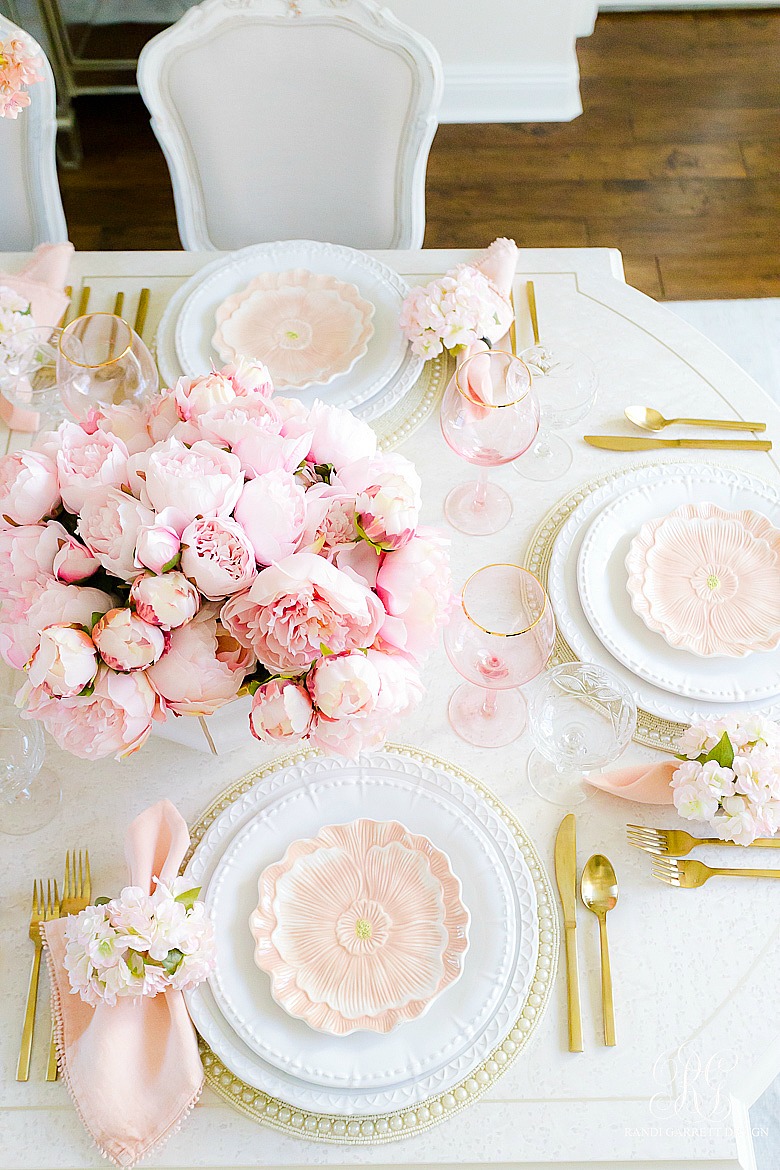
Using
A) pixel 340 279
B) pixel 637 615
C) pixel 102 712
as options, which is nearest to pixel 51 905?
pixel 102 712

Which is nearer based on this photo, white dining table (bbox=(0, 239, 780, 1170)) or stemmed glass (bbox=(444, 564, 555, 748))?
white dining table (bbox=(0, 239, 780, 1170))

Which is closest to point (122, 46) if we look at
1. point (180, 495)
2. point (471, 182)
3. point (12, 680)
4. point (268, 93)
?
point (471, 182)

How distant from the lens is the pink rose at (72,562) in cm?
87

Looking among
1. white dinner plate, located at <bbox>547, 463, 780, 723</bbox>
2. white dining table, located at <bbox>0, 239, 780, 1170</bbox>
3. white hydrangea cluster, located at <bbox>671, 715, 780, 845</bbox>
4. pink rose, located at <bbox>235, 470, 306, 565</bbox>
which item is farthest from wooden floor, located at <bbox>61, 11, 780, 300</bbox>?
pink rose, located at <bbox>235, 470, 306, 565</bbox>

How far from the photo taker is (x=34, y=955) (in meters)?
1.02

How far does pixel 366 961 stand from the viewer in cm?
100

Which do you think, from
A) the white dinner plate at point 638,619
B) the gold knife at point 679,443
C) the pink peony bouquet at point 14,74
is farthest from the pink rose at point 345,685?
the pink peony bouquet at point 14,74

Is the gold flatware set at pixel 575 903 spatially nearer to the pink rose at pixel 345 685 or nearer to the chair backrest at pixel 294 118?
the pink rose at pixel 345 685

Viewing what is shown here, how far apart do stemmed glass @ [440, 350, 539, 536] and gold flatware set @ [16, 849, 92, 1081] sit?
24.1 inches

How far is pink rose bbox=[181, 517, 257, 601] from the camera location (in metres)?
0.82

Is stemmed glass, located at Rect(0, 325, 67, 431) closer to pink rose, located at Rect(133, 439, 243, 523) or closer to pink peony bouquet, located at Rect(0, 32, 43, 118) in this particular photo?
pink peony bouquet, located at Rect(0, 32, 43, 118)

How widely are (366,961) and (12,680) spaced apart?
0.53 metres

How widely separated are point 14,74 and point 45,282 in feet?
1.09

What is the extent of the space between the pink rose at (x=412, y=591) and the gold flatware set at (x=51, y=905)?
0.44 meters
